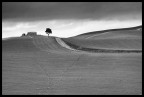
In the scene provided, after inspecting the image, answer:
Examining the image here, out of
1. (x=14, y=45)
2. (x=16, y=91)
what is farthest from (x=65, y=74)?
(x=14, y=45)

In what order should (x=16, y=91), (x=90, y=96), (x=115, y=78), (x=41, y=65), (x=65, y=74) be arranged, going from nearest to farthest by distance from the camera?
(x=90, y=96) < (x=16, y=91) < (x=115, y=78) < (x=65, y=74) < (x=41, y=65)

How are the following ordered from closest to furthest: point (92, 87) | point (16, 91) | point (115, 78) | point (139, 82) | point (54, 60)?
point (16, 91) → point (92, 87) → point (139, 82) → point (115, 78) → point (54, 60)

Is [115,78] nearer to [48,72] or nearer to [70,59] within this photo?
[48,72]

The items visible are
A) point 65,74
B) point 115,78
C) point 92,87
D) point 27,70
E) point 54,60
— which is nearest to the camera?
point 92,87

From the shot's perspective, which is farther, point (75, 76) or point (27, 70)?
point (27, 70)

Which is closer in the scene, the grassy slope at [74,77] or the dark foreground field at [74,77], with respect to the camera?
the dark foreground field at [74,77]

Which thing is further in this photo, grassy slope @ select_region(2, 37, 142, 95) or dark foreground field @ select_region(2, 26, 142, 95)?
grassy slope @ select_region(2, 37, 142, 95)

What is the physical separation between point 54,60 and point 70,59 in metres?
1.58

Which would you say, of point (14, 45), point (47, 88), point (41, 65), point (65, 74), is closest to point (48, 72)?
point (65, 74)

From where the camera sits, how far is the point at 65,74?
26.4 metres

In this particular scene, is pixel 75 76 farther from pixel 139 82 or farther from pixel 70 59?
pixel 70 59

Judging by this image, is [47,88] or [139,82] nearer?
[47,88]

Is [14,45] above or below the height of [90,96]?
above

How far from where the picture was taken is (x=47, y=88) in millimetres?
19797
